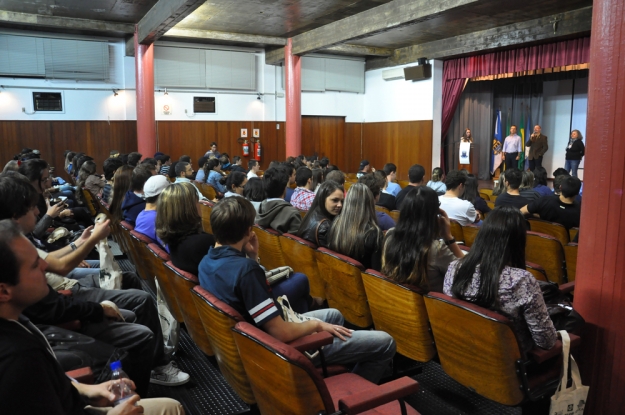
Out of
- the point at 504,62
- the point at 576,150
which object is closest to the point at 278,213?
the point at 504,62

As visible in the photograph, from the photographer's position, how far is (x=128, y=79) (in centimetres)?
1233

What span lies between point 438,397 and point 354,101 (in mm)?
13309

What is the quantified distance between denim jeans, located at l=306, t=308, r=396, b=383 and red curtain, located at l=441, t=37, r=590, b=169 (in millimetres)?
9439

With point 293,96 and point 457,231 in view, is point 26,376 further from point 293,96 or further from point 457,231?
point 293,96

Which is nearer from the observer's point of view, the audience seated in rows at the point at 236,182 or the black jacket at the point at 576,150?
the audience seated in rows at the point at 236,182

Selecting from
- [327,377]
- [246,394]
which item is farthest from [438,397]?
[246,394]

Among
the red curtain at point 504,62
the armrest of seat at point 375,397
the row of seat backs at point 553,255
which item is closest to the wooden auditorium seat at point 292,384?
the armrest of seat at point 375,397

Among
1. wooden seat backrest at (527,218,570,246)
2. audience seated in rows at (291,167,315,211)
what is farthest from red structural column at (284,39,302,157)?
wooden seat backrest at (527,218,570,246)

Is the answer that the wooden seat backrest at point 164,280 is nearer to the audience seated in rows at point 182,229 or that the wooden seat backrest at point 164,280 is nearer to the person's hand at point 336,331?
the audience seated in rows at point 182,229

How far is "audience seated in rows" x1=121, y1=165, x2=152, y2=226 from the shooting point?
4.45 meters

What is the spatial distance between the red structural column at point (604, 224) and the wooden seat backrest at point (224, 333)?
1631 mm

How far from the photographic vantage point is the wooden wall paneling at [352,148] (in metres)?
15.5

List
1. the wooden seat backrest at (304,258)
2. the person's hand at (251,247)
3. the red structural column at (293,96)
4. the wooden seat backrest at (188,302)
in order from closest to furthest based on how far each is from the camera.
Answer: the wooden seat backrest at (188,302), the person's hand at (251,247), the wooden seat backrest at (304,258), the red structural column at (293,96)

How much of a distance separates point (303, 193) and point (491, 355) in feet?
10.7
